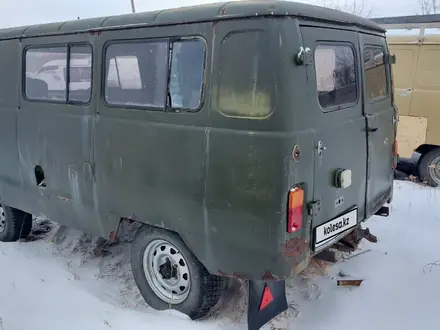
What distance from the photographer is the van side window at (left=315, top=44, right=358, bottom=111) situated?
9.87 ft

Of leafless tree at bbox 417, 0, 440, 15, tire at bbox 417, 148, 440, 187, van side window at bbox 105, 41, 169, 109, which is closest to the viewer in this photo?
van side window at bbox 105, 41, 169, 109

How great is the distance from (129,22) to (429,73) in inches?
217

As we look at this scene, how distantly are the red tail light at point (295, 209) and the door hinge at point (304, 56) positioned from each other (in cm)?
77

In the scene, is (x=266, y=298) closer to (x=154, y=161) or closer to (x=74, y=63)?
(x=154, y=161)

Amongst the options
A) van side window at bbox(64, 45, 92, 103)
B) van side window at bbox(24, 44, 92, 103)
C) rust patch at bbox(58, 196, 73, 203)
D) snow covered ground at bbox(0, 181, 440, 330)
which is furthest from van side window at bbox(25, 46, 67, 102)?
snow covered ground at bbox(0, 181, 440, 330)

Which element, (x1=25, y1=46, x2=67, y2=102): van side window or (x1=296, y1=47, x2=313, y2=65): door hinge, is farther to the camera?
(x1=25, y1=46, x2=67, y2=102): van side window

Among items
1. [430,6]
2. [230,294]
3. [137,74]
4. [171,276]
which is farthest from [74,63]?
[430,6]

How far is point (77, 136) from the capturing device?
A: 3805 millimetres

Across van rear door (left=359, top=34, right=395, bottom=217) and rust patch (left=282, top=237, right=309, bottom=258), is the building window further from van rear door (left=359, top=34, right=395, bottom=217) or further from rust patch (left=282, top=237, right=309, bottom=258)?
van rear door (left=359, top=34, right=395, bottom=217)

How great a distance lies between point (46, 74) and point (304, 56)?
2628mm

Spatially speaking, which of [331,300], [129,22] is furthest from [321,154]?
[129,22]

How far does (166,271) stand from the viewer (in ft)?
11.7

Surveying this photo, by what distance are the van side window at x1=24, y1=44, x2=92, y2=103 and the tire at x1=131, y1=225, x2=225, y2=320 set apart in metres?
1.31

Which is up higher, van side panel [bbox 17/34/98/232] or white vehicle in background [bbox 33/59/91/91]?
white vehicle in background [bbox 33/59/91/91]
